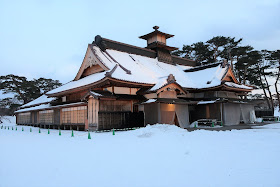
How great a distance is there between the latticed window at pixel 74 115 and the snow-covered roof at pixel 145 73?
2.20 m

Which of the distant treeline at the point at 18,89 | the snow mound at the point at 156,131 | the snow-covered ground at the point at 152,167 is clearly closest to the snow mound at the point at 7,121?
the distant treeline at the point at 18,89

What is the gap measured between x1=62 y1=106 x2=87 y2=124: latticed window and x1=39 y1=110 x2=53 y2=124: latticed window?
381 cm

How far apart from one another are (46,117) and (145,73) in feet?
46.8

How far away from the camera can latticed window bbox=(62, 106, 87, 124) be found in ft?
64.7

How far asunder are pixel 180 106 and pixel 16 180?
54.3ft

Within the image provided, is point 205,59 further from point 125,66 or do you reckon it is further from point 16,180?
point 16,180

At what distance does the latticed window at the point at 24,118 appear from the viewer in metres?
33.3

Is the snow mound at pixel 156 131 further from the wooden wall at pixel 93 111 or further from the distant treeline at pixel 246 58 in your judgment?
the distant treeline at pixel 246 58

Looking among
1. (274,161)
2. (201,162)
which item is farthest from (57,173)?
(274,161)

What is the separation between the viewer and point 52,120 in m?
A: 25.5

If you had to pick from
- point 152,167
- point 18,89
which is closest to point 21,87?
point 18,89

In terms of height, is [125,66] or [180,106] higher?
[125,66]

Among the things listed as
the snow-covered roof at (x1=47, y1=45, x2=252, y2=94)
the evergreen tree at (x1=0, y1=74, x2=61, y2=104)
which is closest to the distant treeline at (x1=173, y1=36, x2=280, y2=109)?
the snow-covered roof at (x1=47, y1=45, x2=252, y2=94)

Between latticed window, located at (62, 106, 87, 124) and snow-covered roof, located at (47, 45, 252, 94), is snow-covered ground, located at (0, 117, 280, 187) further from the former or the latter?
latticed window, located at (62, 106, 87, 124)
